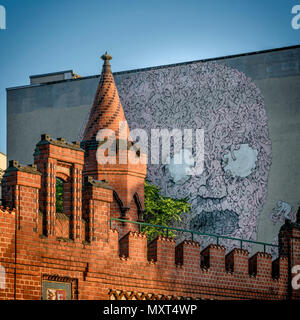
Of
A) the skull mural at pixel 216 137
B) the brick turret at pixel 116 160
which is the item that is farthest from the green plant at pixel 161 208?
the brick turret at pixel 116 160

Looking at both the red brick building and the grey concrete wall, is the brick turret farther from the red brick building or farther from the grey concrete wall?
the grey concrete wall

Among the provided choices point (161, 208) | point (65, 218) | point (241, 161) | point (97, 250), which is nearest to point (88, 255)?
point (97, 250)

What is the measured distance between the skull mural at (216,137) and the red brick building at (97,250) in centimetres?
852

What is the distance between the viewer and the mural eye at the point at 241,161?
141 feet

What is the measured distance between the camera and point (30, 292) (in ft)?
84.7

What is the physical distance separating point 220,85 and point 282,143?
11.5 ft

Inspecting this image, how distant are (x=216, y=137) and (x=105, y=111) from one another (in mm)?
9177

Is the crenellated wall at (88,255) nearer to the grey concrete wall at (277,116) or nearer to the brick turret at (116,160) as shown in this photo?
the brick turret at (116,160)

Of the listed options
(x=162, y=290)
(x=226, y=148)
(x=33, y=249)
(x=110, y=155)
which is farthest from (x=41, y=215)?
(x=226, y=148)

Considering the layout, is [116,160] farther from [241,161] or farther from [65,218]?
[241,161]

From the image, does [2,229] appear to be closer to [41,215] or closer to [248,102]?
[41,215]

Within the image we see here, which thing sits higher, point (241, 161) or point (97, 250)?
point (241, 161)

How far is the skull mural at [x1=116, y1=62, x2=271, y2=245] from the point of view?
42.7m

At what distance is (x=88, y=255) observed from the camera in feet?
90.5
